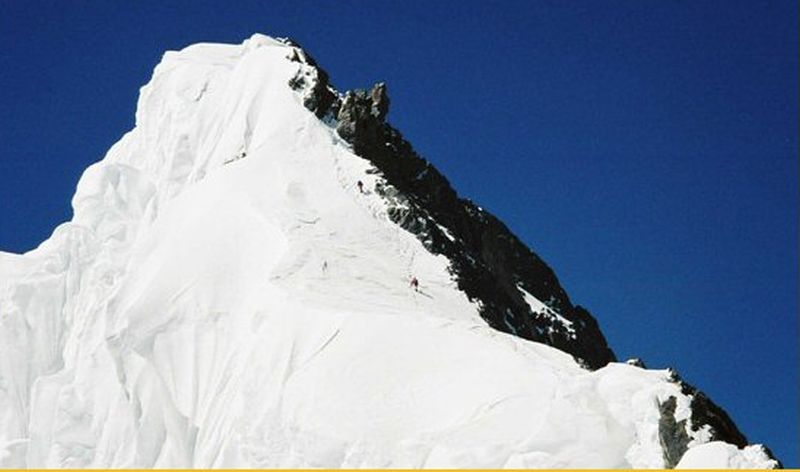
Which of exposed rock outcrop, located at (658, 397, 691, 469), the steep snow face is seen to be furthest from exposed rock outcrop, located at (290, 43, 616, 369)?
exposed rock outcrop, located at (658, 397, 691, 469)

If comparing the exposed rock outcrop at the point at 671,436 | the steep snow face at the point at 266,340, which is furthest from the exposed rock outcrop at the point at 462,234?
the exposed rock outcrop at the point at 671,436

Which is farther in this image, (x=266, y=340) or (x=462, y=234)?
(x=462, y=234)

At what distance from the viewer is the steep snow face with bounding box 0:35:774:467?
41312 millimetres

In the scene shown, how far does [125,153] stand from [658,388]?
64.3m

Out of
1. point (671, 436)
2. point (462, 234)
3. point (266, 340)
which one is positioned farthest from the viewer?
point (462, 234)

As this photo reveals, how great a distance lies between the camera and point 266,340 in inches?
2047

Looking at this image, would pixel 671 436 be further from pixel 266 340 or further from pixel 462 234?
pixel 462 234

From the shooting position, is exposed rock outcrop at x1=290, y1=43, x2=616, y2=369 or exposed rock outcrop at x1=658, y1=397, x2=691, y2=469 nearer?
exposed rock outcrop at x1=658, y1=397, x2=691, y2=469

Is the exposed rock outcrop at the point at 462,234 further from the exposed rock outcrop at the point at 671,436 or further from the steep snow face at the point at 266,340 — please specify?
the exposed rock outcrop at the point at 671,436

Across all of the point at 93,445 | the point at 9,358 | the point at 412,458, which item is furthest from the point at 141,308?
the point at 412,458

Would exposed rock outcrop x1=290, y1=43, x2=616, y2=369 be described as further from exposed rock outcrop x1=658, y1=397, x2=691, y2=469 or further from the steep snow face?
exposed rock outcrop x1=658, y1=397, x2=691, y2=469

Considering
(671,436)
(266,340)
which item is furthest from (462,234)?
(671,436)

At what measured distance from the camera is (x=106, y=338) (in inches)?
2339

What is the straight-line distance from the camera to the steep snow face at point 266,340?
41312mm
